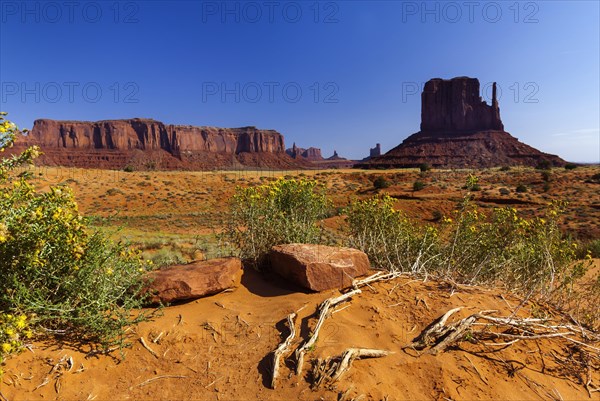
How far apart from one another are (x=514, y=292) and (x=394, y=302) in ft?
6.93

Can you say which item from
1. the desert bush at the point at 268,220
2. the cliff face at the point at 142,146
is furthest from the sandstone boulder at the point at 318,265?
the cliff face at the point at 142,146

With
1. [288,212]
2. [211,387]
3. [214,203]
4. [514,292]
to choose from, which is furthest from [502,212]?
[214,203]

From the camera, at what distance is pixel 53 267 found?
314cm

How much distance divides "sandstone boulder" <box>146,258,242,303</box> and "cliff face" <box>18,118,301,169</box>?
389 feet

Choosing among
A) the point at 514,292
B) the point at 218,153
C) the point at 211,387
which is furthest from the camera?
the point at 218,153

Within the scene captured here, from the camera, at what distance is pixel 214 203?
30.0m

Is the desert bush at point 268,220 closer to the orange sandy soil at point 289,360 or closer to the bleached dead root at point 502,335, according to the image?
the orange sandy soil at point 289,360

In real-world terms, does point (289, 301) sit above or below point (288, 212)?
below

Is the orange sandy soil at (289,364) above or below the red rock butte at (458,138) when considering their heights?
below

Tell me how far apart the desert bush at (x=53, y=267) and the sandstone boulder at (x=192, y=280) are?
0.61m

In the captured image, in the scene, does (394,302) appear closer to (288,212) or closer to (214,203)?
(288,212)

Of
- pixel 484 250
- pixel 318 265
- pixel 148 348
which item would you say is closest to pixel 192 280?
pixel 148 348

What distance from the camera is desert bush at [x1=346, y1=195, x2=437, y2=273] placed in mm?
5434

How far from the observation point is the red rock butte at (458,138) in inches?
3302
